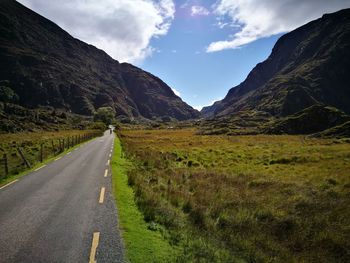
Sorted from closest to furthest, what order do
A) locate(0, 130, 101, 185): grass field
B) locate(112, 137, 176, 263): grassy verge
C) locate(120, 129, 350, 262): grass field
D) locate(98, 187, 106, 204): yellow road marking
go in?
locate(112, 137, 176, 263): grassy verge < locate(120, 129, 350, 262): grass field < locate(98, 187, 106, 204): yellow road marking < locate(0, 130, 101, 185): grass field

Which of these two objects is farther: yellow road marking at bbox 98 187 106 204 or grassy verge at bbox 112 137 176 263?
yellow road marking at bbox 98 187 106 204

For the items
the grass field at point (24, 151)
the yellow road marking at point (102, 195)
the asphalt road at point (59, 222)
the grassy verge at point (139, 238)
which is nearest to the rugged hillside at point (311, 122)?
the grass field at point (24, 151)

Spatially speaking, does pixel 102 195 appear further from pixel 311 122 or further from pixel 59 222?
pixel 311 122

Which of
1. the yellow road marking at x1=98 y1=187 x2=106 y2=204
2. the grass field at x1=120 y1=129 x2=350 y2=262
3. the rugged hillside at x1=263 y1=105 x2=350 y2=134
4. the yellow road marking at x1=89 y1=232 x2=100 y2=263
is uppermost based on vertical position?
the rugged hillside at x1=263 y1=105 x2=350 y2=134

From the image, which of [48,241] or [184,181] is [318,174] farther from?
[48,241]

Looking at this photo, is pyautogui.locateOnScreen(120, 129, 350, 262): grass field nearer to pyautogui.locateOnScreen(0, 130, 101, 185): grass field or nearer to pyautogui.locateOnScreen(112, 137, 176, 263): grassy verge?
pyautogui.locateOnScreen(112, 137, 176, 263): grassy verge

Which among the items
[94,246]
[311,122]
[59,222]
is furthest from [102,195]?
[311,122]

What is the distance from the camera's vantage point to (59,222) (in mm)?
9594

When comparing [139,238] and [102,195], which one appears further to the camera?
[102,195]

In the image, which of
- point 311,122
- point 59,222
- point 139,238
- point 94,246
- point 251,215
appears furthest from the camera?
point 311,122

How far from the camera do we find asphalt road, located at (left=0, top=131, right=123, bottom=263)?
741 centimetres

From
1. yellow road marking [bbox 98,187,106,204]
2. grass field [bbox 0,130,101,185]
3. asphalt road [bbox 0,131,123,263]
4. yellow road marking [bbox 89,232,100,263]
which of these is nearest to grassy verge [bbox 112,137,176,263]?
asphalt road [bbox 0,131,123,263]

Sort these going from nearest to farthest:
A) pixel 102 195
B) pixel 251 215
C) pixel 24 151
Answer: pixel 251 215, pixel 102 195, pixel 24 151

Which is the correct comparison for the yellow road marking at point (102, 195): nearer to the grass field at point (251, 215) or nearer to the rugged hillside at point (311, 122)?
the grass field at point (251, 215)
